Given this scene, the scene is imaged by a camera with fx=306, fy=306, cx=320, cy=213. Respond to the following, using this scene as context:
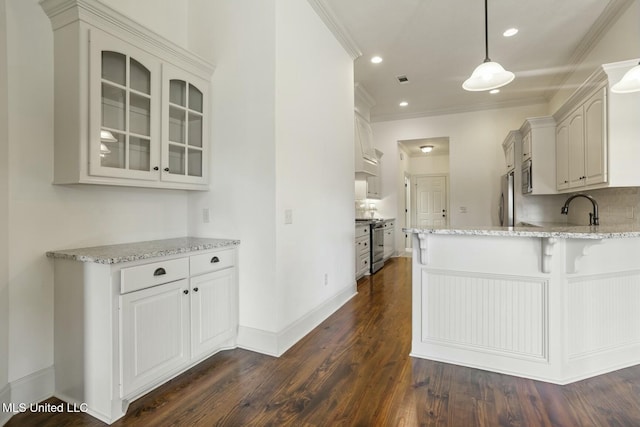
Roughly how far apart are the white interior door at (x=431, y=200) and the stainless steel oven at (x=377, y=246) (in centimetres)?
336

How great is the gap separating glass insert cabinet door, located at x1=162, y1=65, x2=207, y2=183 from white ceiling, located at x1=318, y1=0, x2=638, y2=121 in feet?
5.44

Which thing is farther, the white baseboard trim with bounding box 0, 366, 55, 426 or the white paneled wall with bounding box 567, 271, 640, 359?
the white paneled wall with bounding box 567, 271, 640, 359

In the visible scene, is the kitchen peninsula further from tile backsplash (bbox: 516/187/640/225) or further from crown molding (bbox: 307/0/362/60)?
crown molding (bbox: 307/0/362/60)

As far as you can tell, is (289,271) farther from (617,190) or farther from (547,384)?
(617,190)

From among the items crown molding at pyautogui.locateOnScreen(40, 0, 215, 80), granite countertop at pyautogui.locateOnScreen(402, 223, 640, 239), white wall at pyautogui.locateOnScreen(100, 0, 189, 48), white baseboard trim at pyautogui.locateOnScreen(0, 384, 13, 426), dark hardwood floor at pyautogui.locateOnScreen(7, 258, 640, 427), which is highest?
white wall at pyautogui.locateOnScreen(100, 0, 189, 48)

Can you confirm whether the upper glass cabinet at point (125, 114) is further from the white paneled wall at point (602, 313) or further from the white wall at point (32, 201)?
the white paneled wall at point (602, 313)

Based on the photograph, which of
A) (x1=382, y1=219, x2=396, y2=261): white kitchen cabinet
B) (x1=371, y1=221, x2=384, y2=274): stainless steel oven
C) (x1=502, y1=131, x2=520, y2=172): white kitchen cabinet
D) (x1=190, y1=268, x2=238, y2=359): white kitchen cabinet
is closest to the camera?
(x1=190, y1=268, x2=238, y2=359): white kitchen cabinet

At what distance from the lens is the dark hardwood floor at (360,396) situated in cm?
171

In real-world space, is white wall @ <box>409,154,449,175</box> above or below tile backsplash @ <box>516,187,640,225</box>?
above

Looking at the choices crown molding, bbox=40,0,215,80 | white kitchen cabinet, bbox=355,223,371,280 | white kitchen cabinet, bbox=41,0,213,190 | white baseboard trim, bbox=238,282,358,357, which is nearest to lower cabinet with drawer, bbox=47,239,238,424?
white baseboard trim, bbox=238,282,358,357

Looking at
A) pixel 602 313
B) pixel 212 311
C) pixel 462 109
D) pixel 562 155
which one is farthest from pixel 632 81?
Result: pixel 462 109

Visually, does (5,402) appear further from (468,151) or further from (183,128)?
(468,151)

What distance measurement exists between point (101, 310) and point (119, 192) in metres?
0.98

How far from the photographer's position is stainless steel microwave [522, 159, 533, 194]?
4672mm
